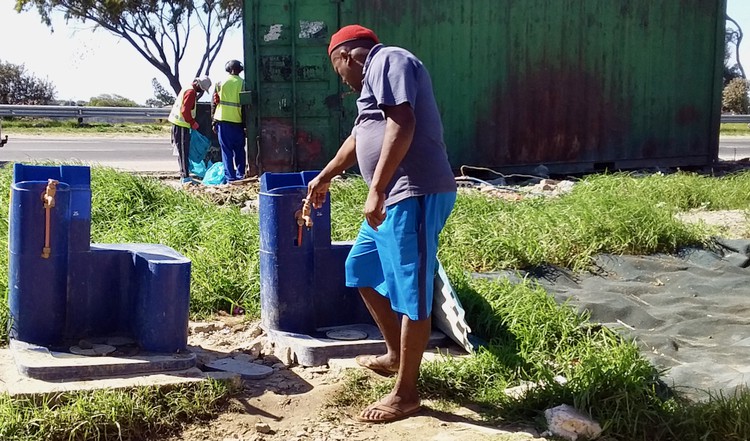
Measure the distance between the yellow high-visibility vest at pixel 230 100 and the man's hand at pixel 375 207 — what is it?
7598 mm

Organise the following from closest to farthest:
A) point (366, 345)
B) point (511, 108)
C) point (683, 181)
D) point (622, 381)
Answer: point (622, 381) < point (366, 345) < point (683, 181) < point (511, 108)

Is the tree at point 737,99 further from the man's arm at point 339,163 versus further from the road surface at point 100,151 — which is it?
the man's arm at point 339,163

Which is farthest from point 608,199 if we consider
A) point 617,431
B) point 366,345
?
point 617,431

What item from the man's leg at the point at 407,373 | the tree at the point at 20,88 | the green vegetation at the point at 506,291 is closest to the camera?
the green vegetation at the point at 506,291

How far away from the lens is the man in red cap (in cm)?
360

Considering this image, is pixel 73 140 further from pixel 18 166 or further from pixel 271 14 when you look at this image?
pixel 18 166

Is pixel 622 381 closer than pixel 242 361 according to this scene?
Yes

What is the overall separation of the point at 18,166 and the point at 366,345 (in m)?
2.01

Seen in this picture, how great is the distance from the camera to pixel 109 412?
369 centimetres

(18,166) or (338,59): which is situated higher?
(338,59)

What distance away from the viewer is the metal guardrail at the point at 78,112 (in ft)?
86.0

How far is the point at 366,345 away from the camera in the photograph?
4.71m

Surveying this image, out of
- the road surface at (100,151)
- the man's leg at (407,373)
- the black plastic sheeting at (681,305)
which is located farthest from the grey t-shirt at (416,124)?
the road surface at (100,151)

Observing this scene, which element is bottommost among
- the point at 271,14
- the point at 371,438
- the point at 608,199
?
the point at 371,438
